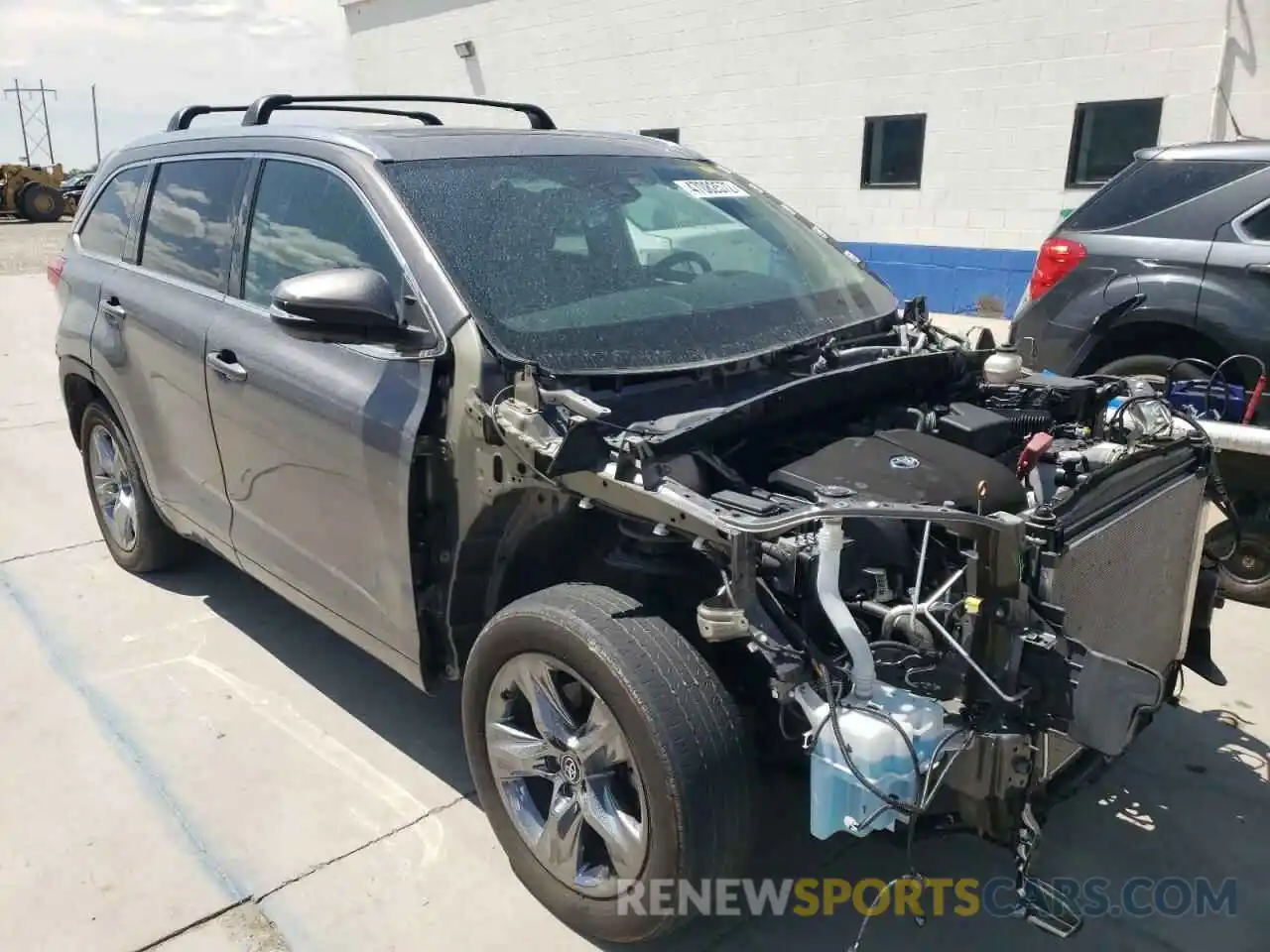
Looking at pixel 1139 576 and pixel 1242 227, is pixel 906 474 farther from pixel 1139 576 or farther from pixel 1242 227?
pixel 1242 227

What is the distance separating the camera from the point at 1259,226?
4973 millimetres

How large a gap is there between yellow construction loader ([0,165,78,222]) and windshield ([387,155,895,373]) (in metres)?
34.3

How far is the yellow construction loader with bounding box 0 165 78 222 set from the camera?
32625mm

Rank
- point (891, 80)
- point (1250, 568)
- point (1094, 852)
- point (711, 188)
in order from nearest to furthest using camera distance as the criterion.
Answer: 1. point (1094, 852)
2. point (711, 188)
3. point (1250, 568)
4. point (891, 80)

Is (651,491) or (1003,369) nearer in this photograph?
(651,491)

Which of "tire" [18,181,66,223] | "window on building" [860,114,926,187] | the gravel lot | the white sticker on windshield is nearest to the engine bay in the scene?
the white sticker on windshield

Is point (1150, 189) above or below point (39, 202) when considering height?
above

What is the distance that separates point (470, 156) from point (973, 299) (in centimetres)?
971

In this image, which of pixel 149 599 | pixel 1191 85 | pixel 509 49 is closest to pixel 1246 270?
pixel 149 599

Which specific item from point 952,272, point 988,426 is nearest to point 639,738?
point 988,426

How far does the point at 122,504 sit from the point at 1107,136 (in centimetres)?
974

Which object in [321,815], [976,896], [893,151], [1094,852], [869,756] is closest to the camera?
[869,756]

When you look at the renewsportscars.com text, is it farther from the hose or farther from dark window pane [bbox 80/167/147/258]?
dark window pane [bbox 80/167/147/258]

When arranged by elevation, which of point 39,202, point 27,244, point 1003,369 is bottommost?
point 27,244
